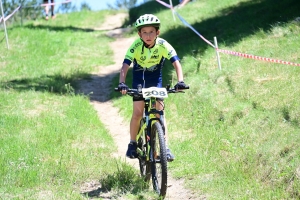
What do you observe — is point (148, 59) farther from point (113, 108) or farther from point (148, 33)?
point (113, 108)

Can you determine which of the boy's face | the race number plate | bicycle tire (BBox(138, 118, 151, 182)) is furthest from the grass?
the boy's face

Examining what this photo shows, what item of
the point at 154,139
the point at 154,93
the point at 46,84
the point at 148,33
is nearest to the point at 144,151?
the point at 154,139

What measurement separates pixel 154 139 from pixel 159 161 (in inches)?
11.1

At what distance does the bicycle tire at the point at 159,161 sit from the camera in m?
5.89

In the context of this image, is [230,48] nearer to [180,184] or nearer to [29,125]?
[29,125]

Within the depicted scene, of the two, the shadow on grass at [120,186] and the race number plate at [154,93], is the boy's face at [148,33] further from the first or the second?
the shadow on grass at [120,186]

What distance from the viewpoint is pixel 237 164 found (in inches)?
272

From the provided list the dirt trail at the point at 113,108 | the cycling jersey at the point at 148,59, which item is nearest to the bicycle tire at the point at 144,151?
the dirt trail at the point at 113,108

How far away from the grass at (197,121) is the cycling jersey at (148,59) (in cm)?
123

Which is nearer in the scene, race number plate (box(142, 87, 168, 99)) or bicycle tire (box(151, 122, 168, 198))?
bicycle tire (box(151, 122, 168, 198))

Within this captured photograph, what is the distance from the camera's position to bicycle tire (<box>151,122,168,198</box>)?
589 centimetres

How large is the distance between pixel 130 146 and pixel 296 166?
2040 millimetres

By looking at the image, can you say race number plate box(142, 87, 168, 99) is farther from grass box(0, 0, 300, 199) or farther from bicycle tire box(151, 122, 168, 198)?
grass box(0, 0, 300, 199)

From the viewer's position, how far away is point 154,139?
6.21m
